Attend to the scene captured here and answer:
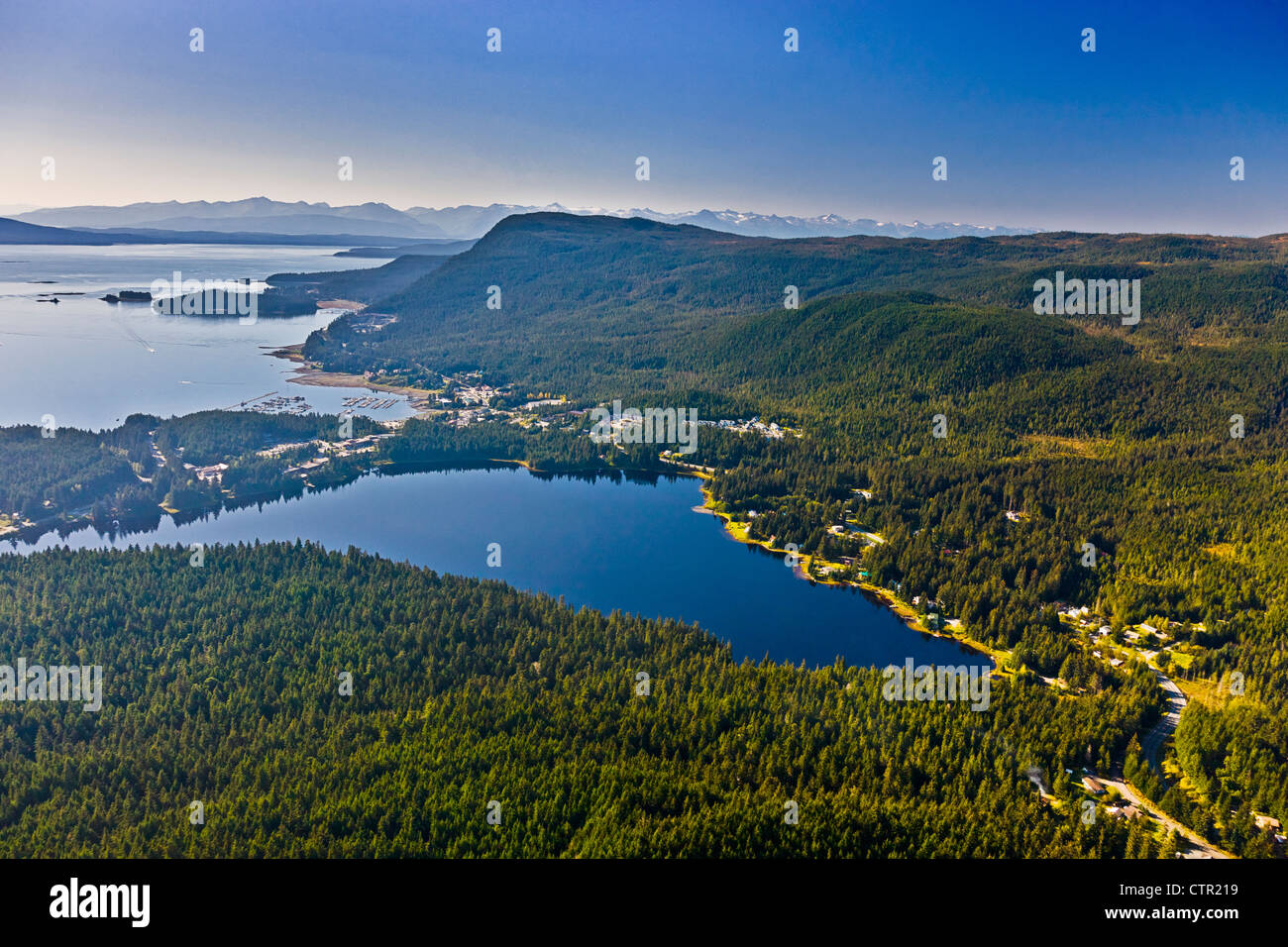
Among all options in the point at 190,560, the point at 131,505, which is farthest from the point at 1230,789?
the point at 131,505

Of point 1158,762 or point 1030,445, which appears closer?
point 1158,762

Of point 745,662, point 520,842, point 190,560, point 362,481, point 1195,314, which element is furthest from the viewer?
point 1195,314

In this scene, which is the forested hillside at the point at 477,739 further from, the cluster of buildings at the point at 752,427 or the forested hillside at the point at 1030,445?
the cluster of buildings at the point at 752,427

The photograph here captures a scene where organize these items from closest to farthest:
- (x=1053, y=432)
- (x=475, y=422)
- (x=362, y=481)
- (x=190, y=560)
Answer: (x=190, y=560)
(x=362, y=481)
(x=1053, y=432)
(x=475, y=422)

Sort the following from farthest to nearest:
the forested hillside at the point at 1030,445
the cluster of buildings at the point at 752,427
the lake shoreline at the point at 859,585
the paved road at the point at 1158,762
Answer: the cluster of buildings at the point at 752,427
the lake shoreline at the point at 859,585
the forested hillside at the point at 1030,445
the paved road at the point at 1158,762

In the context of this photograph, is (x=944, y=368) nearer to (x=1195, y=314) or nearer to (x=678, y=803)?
(x=1195, y=314)

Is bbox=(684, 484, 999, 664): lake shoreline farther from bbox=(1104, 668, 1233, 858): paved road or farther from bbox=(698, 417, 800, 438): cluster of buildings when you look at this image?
bbox=(698, 417, 800, 438): cluster of buildings

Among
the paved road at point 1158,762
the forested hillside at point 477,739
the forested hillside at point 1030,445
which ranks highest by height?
the forested hillside at point 1030,445

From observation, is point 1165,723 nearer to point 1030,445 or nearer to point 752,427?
point 1030,445

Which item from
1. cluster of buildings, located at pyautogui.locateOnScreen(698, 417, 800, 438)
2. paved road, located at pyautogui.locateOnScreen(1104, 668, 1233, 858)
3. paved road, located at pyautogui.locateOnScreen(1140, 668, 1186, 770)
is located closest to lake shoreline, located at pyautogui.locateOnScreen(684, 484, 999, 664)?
paved road, located at pyautogui.locateOnScreen(1140, 668, 1186, 770)

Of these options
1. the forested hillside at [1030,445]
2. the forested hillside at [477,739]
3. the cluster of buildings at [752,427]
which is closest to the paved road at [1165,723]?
the forested hillside at [477,739]

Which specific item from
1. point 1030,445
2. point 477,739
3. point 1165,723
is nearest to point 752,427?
point 1030,445
